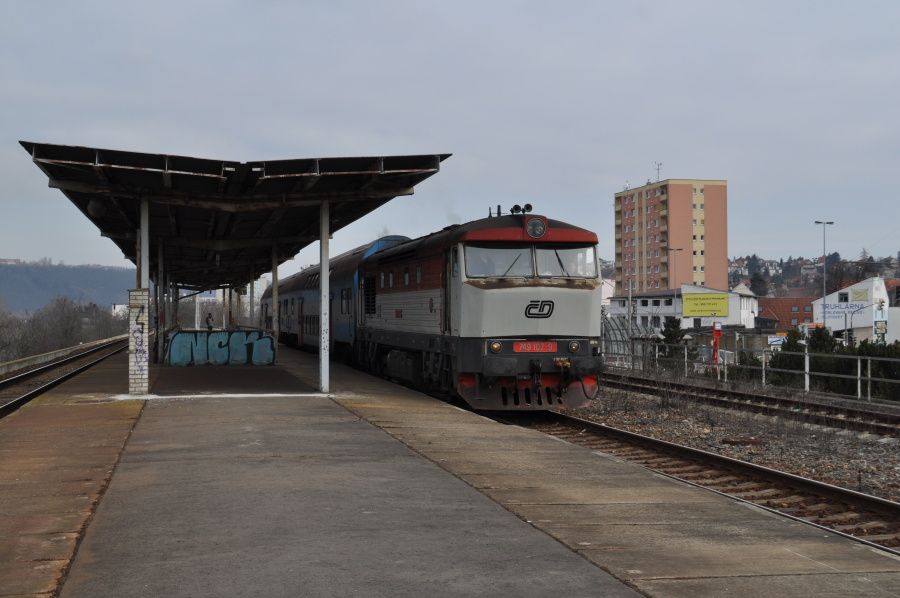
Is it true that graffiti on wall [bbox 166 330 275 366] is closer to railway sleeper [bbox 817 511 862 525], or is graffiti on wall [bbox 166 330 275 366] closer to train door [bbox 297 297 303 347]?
train door [bbox 297 297 303 347]

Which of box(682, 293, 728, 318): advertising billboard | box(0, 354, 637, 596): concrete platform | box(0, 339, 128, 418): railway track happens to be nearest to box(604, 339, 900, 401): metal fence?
box(0, 354, 637, 596): concrete platform

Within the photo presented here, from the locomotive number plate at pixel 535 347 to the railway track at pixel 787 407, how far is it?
455 cm

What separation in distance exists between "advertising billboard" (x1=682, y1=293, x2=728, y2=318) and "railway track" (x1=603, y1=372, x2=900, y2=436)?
20.8m

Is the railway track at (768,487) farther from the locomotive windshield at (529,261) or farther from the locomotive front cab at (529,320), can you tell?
the locomotive windshield at (529,261)

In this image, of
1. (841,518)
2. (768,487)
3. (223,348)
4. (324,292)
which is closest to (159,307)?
(223,348)

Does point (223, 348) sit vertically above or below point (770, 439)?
above

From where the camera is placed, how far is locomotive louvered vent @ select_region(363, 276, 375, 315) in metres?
21.9

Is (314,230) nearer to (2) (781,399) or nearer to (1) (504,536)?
(2) (781,399)

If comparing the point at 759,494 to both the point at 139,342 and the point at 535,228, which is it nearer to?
the point at 535,228

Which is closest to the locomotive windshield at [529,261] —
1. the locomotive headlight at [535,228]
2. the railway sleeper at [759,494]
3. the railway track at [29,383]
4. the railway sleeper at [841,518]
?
the locomotive headlight at [535,228]

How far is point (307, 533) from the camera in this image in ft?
21.1

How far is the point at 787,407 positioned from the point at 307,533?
13.8 metres

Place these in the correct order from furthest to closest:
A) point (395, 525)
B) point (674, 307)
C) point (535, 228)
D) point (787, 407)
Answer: point (674, 307) < point (787, 407) < point (535, 228) < point (395, 525)

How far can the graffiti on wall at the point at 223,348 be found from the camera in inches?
1029
